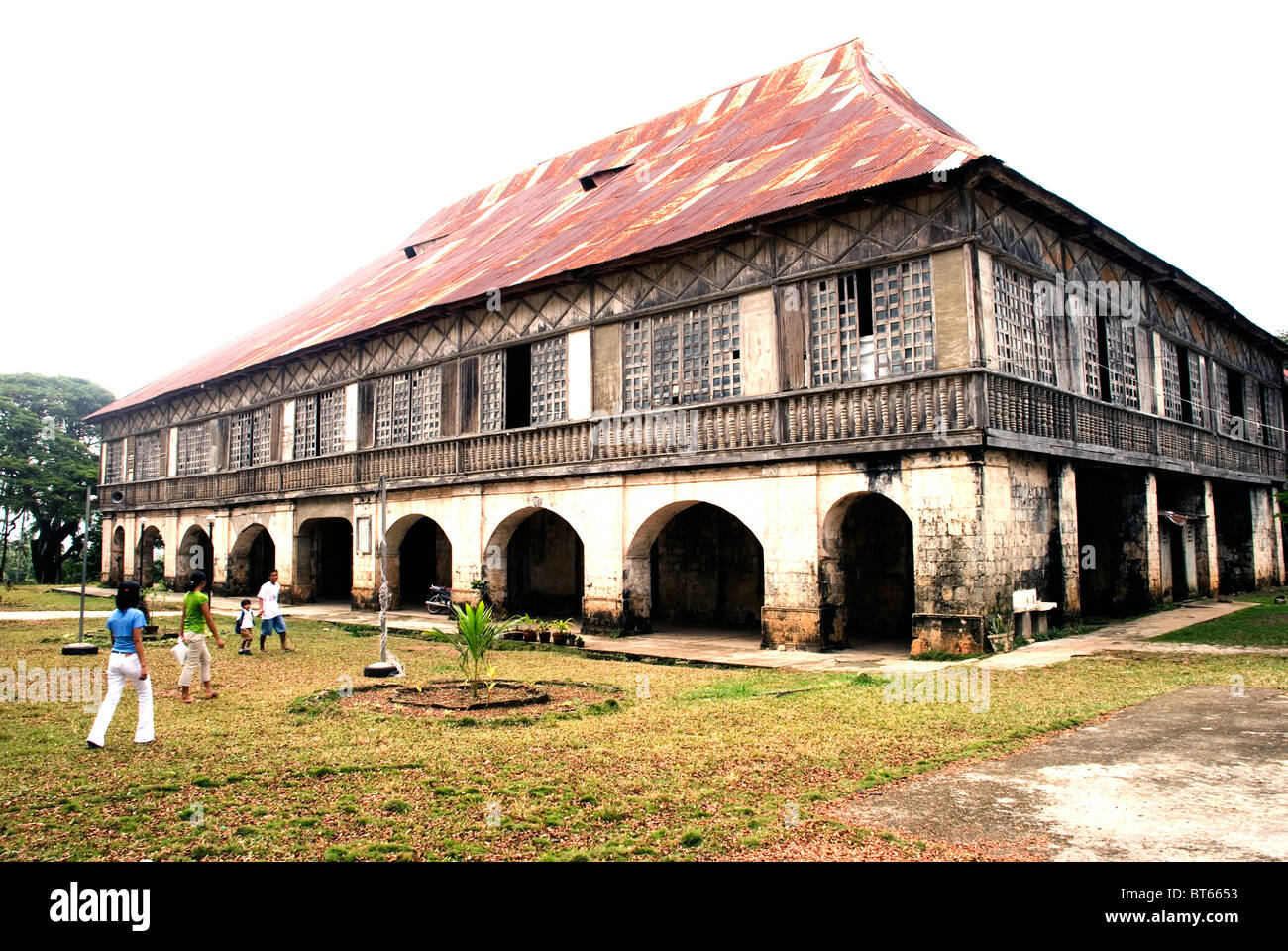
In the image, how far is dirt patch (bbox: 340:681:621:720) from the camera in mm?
8523

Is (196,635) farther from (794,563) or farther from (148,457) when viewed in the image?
(148,457)

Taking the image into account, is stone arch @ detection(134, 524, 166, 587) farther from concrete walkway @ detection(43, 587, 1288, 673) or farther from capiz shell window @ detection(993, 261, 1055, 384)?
capiz shell window @ detection(993, 261, 1055, 384)

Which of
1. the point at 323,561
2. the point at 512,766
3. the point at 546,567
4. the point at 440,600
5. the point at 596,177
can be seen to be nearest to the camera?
the point at 512,766

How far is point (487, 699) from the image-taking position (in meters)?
9.08

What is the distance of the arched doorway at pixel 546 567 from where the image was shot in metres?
20.9

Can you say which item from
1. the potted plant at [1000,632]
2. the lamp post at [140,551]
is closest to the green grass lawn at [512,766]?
the potted plant at [1000,632]

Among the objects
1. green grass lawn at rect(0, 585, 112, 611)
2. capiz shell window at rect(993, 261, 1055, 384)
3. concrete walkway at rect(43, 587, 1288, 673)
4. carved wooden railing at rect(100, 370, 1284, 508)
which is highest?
capiz shell window at rect(993, 261, 1055, 384)

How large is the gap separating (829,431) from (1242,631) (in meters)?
6.76

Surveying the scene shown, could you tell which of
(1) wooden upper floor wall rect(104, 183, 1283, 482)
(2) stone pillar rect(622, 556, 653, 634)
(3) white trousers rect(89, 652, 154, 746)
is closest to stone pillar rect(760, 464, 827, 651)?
(1) wooden upper floor wall rect(104, 183, 1283, 482)

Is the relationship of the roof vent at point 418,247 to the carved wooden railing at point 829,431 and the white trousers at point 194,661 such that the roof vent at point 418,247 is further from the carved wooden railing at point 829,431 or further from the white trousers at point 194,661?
the white trousers at point 194,661

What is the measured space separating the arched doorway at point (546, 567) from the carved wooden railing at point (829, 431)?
2.65m

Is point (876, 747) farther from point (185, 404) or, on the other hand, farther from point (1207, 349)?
point (185, 404)

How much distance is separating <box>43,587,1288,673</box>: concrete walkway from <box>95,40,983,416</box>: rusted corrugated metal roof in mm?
6395

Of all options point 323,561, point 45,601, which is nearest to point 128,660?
point 323,561
